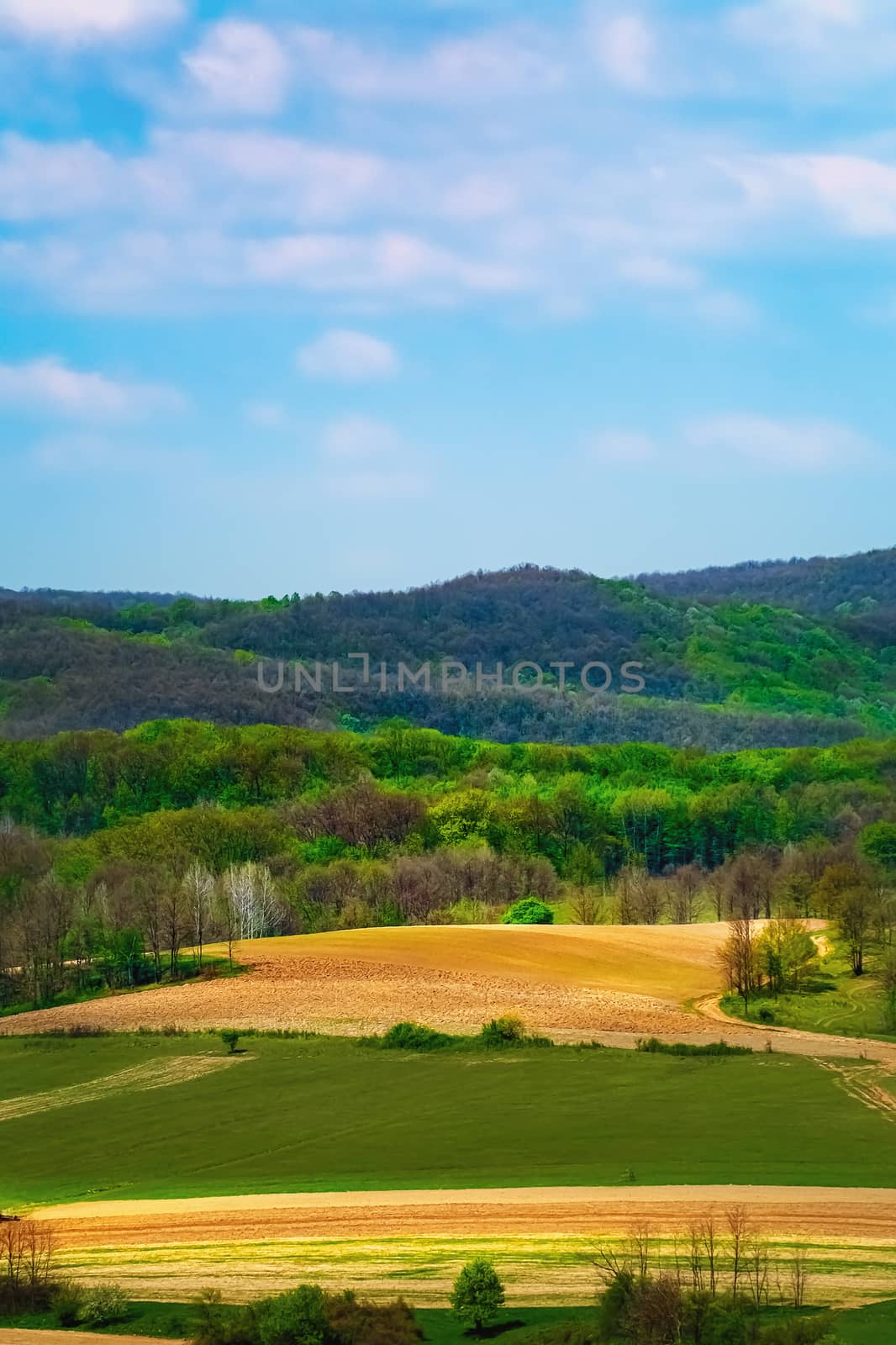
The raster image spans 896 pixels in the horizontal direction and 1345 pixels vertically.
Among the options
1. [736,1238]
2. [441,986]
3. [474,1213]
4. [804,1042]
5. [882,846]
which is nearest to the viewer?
[736,1238]

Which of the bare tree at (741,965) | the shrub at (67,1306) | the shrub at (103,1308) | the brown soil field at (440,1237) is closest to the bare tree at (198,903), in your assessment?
the bare tree at (741,965)

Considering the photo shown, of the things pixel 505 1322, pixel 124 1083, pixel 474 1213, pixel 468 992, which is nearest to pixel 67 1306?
pixel 505 1322

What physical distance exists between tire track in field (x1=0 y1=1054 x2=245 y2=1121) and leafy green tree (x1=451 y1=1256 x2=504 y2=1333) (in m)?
29.6

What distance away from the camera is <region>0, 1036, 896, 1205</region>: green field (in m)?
47.0

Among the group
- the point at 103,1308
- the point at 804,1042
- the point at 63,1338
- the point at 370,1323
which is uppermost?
the point at 370,1323

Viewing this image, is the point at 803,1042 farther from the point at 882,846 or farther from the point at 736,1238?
the point at 882,846

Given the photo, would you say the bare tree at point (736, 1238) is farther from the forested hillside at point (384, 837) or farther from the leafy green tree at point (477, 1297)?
the forested hillside at point (384, 837)

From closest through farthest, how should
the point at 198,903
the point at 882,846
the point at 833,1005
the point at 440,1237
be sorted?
the point at 440,1237
the point at 833,1005
the point at 198,903
the point at 882,846

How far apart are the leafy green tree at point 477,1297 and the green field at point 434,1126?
36.4 ft

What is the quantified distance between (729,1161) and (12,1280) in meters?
19.8

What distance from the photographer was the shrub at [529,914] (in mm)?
109125

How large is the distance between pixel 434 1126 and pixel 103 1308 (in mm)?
19465

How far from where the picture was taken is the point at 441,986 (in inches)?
3115

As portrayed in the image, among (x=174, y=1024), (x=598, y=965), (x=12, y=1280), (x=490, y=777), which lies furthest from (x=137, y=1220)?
(x=490, y=777)
